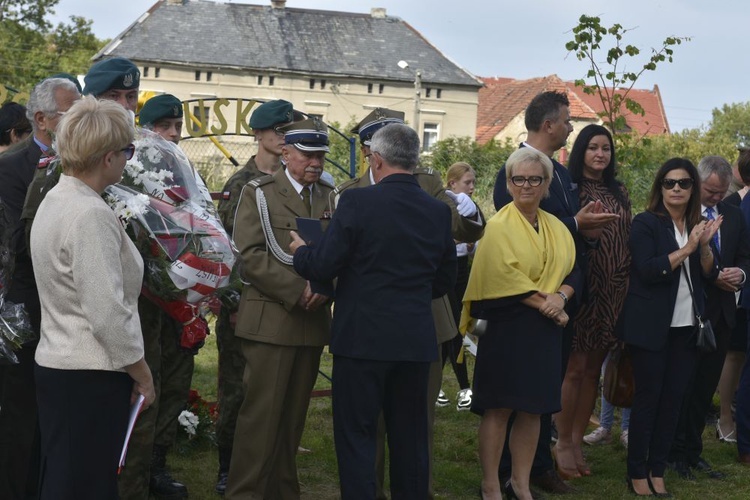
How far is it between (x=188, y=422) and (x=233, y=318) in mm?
1370

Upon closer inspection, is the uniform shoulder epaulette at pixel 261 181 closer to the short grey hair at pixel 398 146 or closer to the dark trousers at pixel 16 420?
the short grey hair at pixel 398 146

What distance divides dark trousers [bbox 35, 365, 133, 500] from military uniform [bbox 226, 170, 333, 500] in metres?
1.59

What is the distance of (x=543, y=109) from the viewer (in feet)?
21.2

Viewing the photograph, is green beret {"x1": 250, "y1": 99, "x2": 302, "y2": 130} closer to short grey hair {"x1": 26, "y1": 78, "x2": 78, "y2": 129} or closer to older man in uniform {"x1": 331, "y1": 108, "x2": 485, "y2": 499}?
older man in uniform {"x1": 331, "y1": 108, "x2": 485, "y2": 499}

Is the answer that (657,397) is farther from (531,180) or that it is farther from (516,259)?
(531,180)

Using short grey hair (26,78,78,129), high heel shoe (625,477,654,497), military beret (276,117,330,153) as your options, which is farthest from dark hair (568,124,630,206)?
short grey hair (26,78,78,129)

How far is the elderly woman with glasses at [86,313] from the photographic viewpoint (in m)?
3.63

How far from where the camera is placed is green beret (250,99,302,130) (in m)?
6.16

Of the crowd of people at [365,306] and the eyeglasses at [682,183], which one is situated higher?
the eyeglasses at [682,183]

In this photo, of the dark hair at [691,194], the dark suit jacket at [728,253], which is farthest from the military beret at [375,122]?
the dark suit jacket at [728,253]

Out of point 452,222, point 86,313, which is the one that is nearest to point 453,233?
point 452,222

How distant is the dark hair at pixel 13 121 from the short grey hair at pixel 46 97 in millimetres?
1226

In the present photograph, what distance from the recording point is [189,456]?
690 centimetres

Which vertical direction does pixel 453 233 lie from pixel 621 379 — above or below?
above
